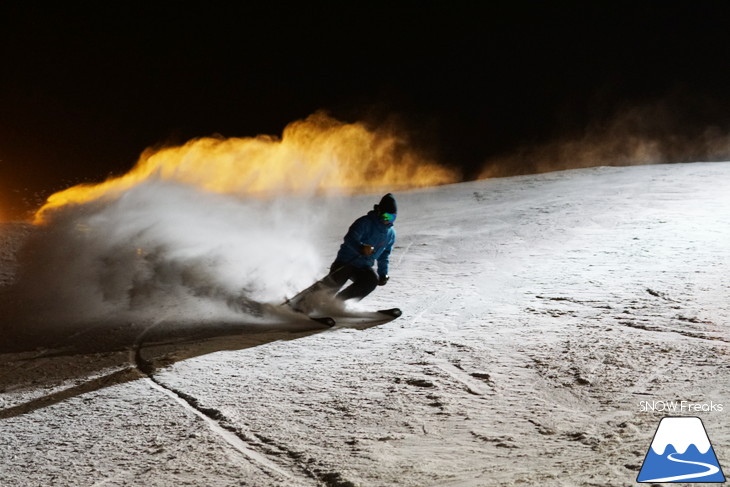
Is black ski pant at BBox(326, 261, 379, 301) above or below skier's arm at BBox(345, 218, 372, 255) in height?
below

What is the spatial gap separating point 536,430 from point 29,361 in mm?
4734

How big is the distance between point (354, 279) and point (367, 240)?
21.6 inches

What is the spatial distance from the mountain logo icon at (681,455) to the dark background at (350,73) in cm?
1753

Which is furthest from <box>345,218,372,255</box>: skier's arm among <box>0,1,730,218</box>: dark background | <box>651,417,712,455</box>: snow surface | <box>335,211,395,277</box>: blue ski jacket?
<box>0,1,730,218</box>: dark background

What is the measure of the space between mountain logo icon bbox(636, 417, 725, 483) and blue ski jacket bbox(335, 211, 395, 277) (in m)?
3.93

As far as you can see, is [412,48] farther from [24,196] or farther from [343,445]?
[343,445]

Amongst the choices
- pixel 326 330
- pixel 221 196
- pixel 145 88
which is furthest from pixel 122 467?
pixel 145 88

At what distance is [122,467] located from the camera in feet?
12.3

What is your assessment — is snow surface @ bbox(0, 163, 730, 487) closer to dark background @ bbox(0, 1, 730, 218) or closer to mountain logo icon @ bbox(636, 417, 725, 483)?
mountain logo icon @ bbox(636, 417, 725, 483)

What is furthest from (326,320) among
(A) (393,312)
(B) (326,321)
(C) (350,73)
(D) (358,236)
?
(C) (350,73)

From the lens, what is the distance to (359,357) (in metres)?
5.75

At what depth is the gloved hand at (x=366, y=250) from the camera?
714cm

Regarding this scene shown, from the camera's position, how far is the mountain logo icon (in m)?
3.19

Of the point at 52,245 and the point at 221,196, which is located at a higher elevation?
the point at 221,196
